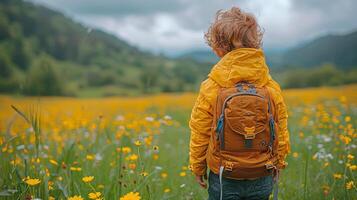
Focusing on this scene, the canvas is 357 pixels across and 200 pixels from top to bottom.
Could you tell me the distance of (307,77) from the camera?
44031 millimetres

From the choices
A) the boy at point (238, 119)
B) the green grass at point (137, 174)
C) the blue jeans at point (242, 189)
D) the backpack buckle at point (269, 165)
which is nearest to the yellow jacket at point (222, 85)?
the boy at point (238, 119)

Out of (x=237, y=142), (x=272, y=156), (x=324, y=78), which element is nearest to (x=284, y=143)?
(x=272, y=156)

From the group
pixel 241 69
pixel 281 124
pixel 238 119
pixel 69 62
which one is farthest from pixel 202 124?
pixel 69 62

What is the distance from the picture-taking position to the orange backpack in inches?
85.6

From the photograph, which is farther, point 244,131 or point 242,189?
point 242,189

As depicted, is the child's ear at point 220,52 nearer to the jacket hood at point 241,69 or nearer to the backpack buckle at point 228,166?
the jacket hood at point 241,69

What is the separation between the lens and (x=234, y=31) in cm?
237

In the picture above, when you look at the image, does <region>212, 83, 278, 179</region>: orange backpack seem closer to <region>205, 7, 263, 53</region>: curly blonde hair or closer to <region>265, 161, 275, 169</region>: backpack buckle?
<region>265, 161, 275, 169</region>: backpack buckle

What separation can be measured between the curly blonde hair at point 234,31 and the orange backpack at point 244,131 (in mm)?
301

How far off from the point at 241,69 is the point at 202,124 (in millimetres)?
407

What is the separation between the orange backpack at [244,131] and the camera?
2174 mm

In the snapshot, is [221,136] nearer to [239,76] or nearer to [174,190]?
[239,76]

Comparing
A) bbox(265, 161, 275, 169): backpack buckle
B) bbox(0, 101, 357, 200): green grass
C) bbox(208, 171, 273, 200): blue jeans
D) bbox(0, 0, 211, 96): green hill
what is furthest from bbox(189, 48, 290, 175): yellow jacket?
bbox(0, 0, 211, 96): green hill

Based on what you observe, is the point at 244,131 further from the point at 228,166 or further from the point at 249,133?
the point at 228,166
